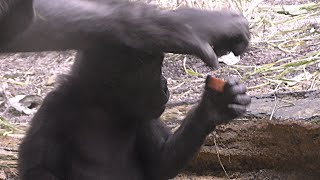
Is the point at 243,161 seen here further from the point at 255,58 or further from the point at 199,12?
the point at 199,12

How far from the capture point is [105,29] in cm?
198

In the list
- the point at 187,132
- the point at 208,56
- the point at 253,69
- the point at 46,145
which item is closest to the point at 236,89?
the point at 187,132

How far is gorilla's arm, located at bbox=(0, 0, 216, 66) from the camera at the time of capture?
1.91 metres

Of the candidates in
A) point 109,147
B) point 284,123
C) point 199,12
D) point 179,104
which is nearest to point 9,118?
point 179,104

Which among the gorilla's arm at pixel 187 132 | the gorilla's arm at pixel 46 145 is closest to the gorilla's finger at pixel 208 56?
the gorilla's arm at pixel 187 132

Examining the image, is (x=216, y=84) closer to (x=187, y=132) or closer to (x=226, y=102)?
(x=226, y=102)

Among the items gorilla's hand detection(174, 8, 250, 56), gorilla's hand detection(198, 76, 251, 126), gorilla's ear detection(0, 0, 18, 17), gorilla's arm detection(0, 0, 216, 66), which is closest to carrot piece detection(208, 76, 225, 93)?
gorilla's hand detection(198, 76, 251, 126)

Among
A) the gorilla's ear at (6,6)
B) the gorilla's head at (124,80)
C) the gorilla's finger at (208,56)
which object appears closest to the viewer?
the gorilla's ear at (6,6)

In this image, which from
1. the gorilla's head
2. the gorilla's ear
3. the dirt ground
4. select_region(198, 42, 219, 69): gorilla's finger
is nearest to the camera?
the gorilla's ear

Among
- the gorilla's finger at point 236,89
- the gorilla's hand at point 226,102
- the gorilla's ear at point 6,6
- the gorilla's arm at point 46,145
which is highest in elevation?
the gorilla's ear at point 6,6

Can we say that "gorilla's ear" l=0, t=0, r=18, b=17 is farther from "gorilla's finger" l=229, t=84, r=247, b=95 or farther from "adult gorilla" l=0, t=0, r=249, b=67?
"gorilla's finger" l=229, t=84, r=247, b=95

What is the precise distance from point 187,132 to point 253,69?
3.22 feet

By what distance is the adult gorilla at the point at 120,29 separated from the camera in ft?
6.26

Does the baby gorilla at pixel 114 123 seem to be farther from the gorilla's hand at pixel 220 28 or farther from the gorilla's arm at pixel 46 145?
the gorilla's hand at pixel 220 28
